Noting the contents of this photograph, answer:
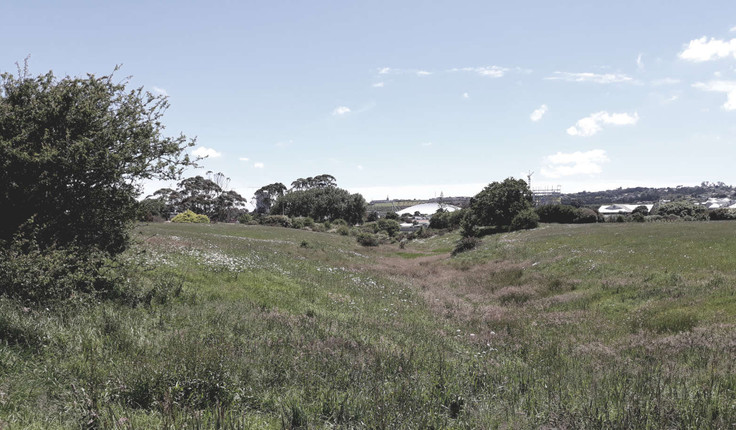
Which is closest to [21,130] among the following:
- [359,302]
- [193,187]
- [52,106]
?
[52,106]

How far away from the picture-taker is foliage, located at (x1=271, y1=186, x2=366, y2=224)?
13238 centimetres

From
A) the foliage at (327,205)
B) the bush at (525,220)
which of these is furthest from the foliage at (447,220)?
the bush at (525,220)

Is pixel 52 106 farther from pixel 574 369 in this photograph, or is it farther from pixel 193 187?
pixel 193 187

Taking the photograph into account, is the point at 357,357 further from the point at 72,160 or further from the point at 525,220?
the point at 525,220

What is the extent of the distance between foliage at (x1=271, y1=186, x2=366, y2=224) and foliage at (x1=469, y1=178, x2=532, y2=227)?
67410 millimetres

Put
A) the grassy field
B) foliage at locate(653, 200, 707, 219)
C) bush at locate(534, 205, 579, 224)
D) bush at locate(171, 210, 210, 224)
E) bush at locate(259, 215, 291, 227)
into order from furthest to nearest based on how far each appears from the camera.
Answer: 1. bush at locate(259, 215, 291, 227)
2. bush at locate(171, 210, 210, 224)
3. foliage at locate(653, 200, 707, 219)
4. bush at locate(534, 205, 579, 224)
5. the grassy field

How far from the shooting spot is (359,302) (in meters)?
16.9

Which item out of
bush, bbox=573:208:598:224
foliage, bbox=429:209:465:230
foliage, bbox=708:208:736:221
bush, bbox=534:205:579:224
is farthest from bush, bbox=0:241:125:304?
foliage, bbox=429:209:465:230

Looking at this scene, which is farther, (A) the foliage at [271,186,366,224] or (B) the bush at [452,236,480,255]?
(A) the foliage at [271,186,366,224]

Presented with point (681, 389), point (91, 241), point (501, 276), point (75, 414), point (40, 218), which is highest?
point (40, 218)

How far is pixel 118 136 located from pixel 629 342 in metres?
15.9

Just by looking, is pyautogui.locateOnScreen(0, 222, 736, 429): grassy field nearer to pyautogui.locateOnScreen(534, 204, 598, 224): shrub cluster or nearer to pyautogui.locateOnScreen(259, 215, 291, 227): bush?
pyautogui.locateOnScreen(534, 204, 598, 224): shrub cluster

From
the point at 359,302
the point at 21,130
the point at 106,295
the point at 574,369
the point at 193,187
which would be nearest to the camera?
the point at 574,369

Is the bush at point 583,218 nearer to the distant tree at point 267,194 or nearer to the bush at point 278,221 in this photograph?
the bush at point 278,221
